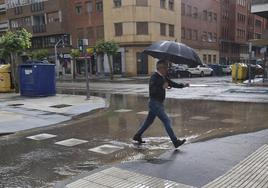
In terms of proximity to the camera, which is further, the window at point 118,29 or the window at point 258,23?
the window at point 258,23

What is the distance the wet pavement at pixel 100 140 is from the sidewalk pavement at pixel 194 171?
0.40 m

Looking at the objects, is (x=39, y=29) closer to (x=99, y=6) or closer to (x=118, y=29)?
(x=99, y=6)

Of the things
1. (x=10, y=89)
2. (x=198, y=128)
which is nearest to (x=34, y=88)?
(x=10, y=89)

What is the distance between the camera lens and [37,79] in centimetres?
1791

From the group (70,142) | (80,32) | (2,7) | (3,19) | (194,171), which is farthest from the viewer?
(2,7)

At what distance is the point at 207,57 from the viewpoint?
61406 mm

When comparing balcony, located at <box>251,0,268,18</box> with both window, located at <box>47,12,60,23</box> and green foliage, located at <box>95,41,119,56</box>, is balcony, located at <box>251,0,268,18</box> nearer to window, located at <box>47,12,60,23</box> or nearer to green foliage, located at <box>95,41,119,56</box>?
green foliage, located at <box>95,41,119,56</box>

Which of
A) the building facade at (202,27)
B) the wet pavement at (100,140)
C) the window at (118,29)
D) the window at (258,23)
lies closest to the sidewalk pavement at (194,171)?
the wet pavement at (100,140)

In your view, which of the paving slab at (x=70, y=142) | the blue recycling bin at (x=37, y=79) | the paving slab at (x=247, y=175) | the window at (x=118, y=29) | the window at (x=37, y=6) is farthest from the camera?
the window at (x=37, y=6)

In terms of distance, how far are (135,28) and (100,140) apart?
38.3m

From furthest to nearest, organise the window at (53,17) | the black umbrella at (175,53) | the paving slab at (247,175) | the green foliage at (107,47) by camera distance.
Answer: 1. the window at (53,17)
2. the green foliage at (107,47)
3. the black umbrella at (175,53)
4. the paving slab at (247,175)

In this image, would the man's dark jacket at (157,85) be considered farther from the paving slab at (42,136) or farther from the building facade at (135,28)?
A: the building facade at (135,28)

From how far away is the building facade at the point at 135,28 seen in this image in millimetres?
45438

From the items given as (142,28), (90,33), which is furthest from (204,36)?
(90,33)
